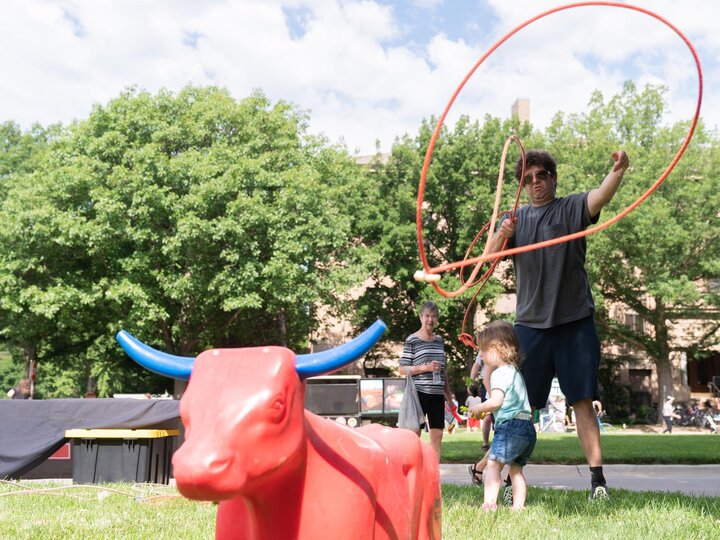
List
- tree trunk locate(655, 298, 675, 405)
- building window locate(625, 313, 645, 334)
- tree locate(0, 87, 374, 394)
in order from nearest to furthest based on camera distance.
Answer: tree locate(0, 87, 374, 394) < tree trunk locate(655, 298, 675, 405) < building window locate(625, 313, 645, 334)

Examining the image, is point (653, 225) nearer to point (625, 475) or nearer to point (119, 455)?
point (625, 475)

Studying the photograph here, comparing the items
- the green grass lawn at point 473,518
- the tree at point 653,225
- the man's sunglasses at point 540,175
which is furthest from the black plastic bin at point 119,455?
the tree at point 653,225

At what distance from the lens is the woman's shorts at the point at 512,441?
5426 mm

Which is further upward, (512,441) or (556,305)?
(556,305)

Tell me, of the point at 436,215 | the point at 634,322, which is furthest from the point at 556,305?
the point at 634,322

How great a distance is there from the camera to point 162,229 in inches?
1038

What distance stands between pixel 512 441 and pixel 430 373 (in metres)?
2.43

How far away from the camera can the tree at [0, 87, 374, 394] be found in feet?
83.6

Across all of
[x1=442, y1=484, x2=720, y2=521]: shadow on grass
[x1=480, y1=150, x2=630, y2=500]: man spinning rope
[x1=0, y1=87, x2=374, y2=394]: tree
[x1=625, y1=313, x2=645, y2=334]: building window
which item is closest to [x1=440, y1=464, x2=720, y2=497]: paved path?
[x1=442, y1=484, x2=720, y2=521]: shadow on grass

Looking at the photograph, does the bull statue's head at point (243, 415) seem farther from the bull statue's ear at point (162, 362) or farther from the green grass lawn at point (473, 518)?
the green grass lawn at point (473, 518)

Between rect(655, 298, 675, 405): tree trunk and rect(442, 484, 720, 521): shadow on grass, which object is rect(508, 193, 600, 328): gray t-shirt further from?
rect(655, 298, 675, 405): tree trunk

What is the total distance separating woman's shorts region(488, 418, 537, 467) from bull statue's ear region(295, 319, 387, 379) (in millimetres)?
3442

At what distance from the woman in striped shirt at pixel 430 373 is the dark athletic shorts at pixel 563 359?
2020 millimetres

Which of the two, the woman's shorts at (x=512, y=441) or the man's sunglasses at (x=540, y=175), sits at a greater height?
the man's sunglasses at (x=540, y=175)
